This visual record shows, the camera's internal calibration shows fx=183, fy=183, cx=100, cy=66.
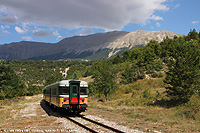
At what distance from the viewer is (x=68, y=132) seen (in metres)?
11.1

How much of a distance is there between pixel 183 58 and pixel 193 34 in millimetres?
90643

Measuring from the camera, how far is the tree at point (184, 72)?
22.9m

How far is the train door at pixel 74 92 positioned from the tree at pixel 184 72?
1301 cm

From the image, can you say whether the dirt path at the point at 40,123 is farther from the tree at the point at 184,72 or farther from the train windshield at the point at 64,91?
the tree at the point at 184,72

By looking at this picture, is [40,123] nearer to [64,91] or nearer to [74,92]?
[64,91]

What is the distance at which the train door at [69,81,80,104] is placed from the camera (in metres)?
17.7

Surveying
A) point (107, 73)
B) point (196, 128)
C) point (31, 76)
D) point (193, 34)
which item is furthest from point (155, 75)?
point (31, 76)

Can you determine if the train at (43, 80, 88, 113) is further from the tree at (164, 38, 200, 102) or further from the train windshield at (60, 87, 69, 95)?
the tree at (164, 38, 200, 102)

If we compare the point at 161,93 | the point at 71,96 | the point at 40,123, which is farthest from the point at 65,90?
the point at 161,93

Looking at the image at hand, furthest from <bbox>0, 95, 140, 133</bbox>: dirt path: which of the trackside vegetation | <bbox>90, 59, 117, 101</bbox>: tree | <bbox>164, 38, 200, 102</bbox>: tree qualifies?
<bbox>90, 59, 117, 101</bbox>: tree

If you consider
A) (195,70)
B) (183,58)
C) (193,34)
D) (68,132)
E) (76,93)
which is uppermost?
(193,34)

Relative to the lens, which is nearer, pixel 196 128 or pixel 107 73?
pixel 196 128

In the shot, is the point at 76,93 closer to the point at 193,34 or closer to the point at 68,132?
the point at 68,132

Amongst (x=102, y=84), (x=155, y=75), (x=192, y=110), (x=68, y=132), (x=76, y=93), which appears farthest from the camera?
(x=155, y=75)
